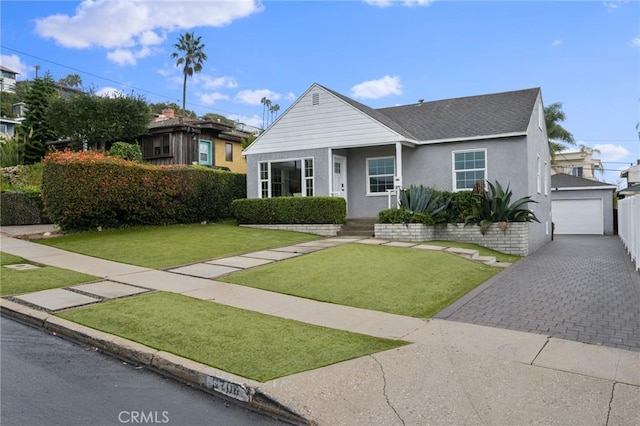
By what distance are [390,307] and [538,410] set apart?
11.2ft

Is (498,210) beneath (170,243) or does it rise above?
above

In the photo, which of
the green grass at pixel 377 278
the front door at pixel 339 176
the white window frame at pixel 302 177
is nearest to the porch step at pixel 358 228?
the front door at pixel 339 176

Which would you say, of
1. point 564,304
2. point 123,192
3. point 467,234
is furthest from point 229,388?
point 123,192

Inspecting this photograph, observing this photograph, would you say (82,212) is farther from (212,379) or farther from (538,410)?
(538,410)

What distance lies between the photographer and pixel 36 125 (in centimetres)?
3125

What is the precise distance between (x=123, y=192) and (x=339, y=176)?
867cm

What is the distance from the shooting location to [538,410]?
3.51 metres

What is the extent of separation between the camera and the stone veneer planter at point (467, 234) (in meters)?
14.5

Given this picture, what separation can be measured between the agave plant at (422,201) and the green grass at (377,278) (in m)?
3.70

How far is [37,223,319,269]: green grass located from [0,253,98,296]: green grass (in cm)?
157

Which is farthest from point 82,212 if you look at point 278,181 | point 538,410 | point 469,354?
point 538,410

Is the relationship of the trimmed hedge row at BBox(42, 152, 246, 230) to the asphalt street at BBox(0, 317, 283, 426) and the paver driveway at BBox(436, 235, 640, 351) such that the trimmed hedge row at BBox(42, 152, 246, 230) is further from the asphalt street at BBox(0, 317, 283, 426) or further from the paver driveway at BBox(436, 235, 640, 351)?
the paver driveway at BBox(436, 235, 640, 351)

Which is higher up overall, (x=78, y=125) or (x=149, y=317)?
(x=78, y=125)

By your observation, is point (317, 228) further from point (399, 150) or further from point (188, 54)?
point (188, 54)
